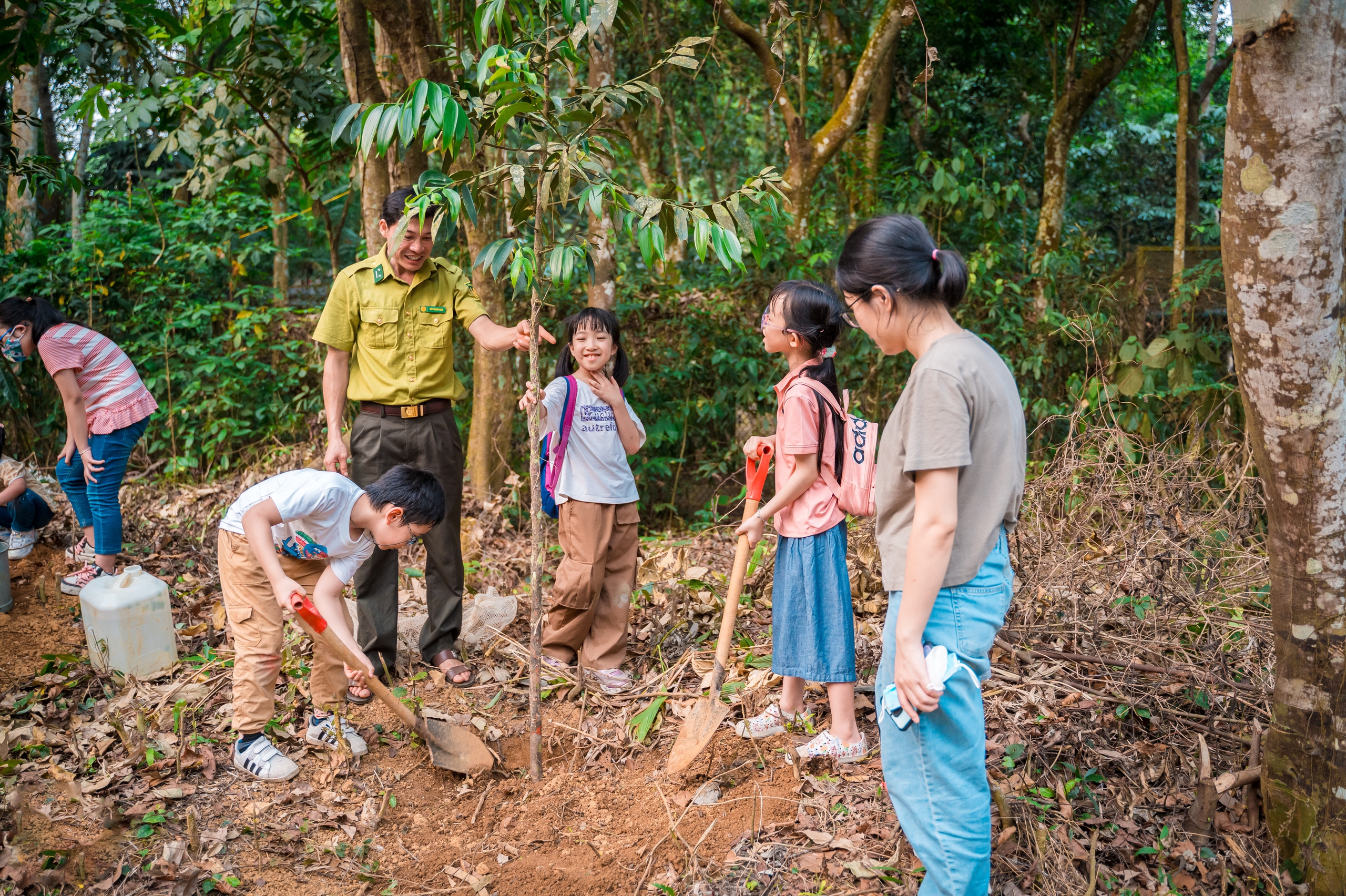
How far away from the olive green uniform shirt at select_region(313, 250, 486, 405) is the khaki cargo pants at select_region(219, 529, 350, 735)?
0.83 meters

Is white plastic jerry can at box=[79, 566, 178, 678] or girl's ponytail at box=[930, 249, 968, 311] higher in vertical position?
girl's ponytail at box=[930, 249, 968, 311]

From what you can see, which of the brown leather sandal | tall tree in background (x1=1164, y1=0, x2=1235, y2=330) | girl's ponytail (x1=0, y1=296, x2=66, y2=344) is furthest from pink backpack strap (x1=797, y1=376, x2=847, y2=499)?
girl's ponytail (x1=0, y1=296, x2=66, y2=344)

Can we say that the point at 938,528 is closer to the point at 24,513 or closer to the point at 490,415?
the point at 490,415

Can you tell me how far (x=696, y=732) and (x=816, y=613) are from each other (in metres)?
0.60

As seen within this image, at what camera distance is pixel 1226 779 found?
2.72 m

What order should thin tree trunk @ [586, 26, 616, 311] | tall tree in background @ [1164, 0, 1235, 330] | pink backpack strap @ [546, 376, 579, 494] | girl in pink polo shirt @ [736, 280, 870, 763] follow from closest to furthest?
1. girl in pink polo shirt @ [736, 280, 870, 763]
2. pink backpack strap @ [546, 376, 579, 494]
3. thin tree trunk @ [586, 26, 616, 311]
4. tall tree in background @ [1164, 0, 1235, 330]

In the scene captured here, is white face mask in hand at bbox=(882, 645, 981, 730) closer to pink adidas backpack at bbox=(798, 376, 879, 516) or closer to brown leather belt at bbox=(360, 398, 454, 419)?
pink adidas backpack at bbox=(798, 376, 879, 516)

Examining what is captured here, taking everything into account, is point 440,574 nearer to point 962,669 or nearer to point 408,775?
point 408,775

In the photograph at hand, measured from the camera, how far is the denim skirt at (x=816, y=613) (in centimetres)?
302

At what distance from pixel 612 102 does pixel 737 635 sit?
2.36 metres

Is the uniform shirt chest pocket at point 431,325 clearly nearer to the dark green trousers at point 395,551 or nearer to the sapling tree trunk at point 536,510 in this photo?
the dark green trousers at point 395,551

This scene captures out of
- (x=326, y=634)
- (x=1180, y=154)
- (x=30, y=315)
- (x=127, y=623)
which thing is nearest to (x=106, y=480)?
(x=30, y=315)

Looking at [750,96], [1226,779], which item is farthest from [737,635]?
[750,96]

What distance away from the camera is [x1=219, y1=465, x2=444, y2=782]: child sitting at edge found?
289 centimetres
